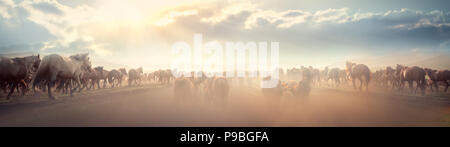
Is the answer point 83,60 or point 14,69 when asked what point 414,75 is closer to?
point 83,60

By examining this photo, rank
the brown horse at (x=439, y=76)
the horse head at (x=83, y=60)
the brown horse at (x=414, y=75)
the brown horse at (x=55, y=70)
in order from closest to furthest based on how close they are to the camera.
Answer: the brown horse at (x=55, y=70) → the horse head at (x=83, y=60) → the brown horse at (x=414, y=75) → the brown horse at (x=439, y=76)

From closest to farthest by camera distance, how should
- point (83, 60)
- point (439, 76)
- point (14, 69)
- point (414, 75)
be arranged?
point (14, 69), point (83, 60), point (414, 75), point (439, 76)

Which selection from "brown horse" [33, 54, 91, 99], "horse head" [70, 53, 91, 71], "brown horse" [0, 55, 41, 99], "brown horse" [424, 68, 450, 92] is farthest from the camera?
"brown horse" [424, 68, 450, 92]

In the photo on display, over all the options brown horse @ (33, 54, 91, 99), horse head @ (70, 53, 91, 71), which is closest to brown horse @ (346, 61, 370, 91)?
brown horse @ (33, 54, 91, 99)

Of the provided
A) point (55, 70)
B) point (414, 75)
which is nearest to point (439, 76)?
point (414, 75)

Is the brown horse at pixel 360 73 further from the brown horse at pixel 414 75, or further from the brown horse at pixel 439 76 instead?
the brown horse at pixel 439 76

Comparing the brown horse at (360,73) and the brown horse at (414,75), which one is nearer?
the brown horse at (414,75)

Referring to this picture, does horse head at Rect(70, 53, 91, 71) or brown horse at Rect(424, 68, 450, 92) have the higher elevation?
horse head at Rect(70, 53, 91, 71)

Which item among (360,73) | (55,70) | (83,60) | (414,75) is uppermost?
(83,60)

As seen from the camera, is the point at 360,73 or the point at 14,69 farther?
the point at 360,73

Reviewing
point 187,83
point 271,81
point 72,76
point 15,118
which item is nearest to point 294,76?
point 271,81

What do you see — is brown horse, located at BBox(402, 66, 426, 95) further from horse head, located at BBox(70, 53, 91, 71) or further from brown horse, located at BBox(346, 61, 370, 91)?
horse head, located at BBox(70, 53, 91, 71)

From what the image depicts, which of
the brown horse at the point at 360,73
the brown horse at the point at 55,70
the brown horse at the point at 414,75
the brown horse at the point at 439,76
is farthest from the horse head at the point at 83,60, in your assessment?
the brown horse at the point at 439,76

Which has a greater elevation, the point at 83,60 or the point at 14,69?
the point at 83,60
